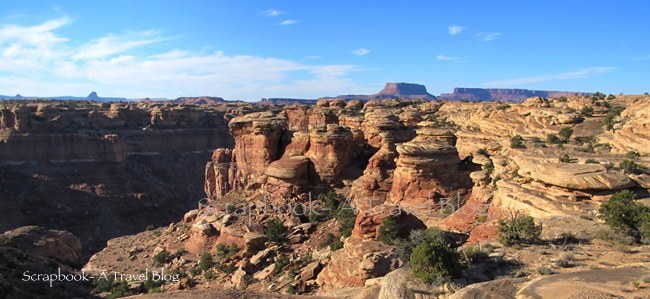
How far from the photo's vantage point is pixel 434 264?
12.4 meters

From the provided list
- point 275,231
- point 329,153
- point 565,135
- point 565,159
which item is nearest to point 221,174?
point 329,153

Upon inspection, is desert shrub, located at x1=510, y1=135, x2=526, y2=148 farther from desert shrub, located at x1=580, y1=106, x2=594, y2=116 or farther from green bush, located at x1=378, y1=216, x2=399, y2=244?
green bush, located at x1=378, y1=216, x2=399, y2=244

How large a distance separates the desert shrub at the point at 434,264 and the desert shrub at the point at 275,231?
13.0 metres

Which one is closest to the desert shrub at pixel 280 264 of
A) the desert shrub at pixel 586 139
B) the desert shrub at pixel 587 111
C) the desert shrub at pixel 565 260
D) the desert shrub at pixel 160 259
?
the desert shrub at pixel 160 259

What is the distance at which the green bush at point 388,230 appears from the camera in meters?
18.3

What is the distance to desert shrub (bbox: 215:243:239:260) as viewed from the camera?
80.6 feet

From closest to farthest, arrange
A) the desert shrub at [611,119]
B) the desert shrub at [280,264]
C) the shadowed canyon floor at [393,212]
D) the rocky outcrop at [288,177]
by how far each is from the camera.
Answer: the shadowed canyon floor at [393,212] < the desert shrub at [280,264] < the desert shrub at [611,119] < the rocky outcrop at [288,177]

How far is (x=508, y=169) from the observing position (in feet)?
71.6

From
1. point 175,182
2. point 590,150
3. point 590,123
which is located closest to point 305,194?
point 590,150

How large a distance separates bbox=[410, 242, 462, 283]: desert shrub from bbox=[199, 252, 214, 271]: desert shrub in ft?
47.4

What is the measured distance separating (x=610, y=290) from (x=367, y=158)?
22.9 metres

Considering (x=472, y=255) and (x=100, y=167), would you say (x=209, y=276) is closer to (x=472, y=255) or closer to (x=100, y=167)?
(x=472, y=255)

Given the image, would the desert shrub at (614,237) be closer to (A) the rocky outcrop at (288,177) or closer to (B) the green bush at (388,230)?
(B) the green bush at (388,230)

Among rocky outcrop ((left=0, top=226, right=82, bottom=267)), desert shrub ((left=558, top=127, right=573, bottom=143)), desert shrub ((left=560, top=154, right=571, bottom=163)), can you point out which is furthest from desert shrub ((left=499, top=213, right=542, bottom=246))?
rocky outcrop ((left=0, top=226, right=82, bottom=267))
